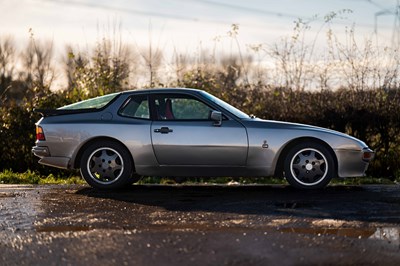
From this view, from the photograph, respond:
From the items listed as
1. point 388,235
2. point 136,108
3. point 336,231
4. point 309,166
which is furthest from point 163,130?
point 388,235

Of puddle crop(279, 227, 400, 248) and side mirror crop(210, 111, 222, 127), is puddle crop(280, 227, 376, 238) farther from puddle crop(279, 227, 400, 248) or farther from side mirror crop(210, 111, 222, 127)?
side mirror crop(210, 111, 222, 127)

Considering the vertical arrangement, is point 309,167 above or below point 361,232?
above

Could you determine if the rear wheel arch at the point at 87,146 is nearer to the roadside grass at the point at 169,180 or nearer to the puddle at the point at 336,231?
the roadside grass at the point at 169,180

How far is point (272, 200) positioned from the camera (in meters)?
8.32

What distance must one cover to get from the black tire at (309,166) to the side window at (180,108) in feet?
3.99

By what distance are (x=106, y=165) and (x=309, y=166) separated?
8.59 ft

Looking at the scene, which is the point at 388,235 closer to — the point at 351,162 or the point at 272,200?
the point at 272,200

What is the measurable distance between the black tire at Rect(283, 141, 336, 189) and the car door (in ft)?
1.98

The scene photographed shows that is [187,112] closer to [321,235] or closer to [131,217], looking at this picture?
[131,217]

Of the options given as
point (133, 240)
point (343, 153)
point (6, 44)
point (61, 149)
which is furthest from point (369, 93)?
point (6, 44)

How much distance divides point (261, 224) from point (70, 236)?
1.69 metres

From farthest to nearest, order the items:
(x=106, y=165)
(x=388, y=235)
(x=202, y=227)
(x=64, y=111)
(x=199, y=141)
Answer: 1. (x=64, y=111)
2. (x=106, y=165)
3. (x=199, y=141)
4. (x=202, y=227)
5. (x=388, y=235)

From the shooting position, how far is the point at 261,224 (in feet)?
21.9

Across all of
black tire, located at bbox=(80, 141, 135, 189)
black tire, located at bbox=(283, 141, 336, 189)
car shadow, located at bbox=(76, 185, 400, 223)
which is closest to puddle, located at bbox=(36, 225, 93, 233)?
car shadow, located at bbox=(76, 185, 400, 223)
